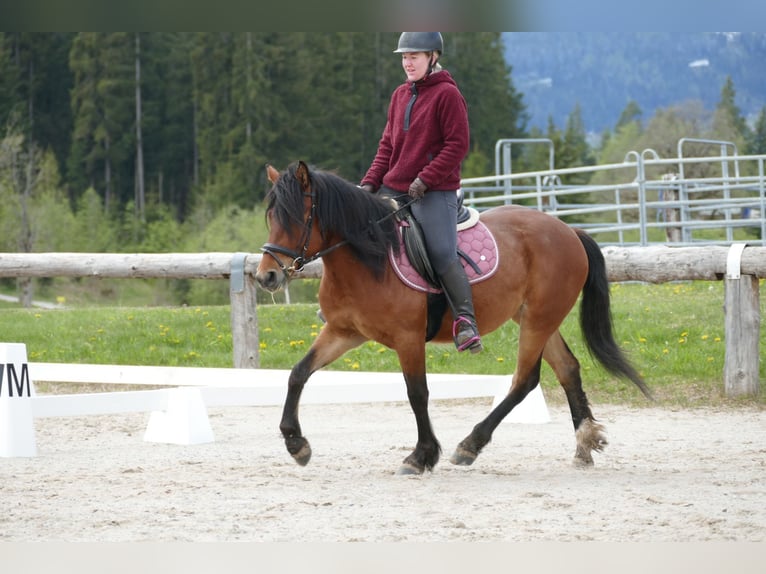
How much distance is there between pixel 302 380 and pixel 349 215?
90 cm

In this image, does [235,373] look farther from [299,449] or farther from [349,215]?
[349,215]

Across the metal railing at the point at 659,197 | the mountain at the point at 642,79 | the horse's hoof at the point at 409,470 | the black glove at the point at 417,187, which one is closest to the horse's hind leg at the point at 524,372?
the horse's hoof at the point at 409,470

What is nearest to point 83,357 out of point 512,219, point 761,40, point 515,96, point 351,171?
point 512,219

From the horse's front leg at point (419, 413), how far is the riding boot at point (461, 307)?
0.71 ft

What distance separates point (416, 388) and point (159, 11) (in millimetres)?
3531

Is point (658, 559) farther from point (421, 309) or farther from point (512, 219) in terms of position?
point (512, 219)

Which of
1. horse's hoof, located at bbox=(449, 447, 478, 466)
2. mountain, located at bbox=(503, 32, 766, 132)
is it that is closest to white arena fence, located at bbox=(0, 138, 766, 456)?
horse's hoof, located at bbox=(449, 447, 478, 466)

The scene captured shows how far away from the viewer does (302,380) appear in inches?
228

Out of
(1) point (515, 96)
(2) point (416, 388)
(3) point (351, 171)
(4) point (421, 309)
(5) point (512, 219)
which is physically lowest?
(2) point (416, 388)

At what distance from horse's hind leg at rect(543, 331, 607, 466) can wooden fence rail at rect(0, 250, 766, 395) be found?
253 centimetres

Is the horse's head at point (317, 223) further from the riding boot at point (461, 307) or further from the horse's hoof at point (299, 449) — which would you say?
the horse's hoof at point (299, 449)

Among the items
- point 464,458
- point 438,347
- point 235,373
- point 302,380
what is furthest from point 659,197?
point 302,380

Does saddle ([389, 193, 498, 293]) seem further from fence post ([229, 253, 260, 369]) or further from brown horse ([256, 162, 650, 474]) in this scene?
fence post ([229, 253, 260, 369])

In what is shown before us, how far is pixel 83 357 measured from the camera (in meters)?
11.2
